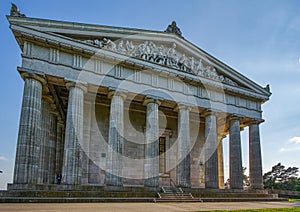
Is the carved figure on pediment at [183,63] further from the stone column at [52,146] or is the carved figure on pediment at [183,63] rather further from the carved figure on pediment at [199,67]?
the stone column at [52,146]

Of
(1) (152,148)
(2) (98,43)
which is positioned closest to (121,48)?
(2) (98,43)

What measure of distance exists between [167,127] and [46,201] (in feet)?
59.0

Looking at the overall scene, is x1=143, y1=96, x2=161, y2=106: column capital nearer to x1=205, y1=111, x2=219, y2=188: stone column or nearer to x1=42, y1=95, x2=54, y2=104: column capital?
x1=205, y1=111, x2=219, y2=188: stone column

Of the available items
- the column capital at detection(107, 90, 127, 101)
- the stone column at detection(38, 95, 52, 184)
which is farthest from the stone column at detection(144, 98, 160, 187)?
the stone column at detection(38, 95, 52, 184)

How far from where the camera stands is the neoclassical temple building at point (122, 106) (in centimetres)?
1995

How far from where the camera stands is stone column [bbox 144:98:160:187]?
22.6 metres

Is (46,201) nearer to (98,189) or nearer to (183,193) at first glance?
(98,189)

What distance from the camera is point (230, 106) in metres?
28.8

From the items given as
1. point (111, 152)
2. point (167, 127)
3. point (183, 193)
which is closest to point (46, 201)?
point (111, 152)

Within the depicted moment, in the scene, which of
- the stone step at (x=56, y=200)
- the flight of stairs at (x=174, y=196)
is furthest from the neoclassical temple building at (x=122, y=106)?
the stone step at (x=56, y=200)

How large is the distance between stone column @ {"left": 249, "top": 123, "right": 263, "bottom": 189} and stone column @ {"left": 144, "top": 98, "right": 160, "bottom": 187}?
464 inches

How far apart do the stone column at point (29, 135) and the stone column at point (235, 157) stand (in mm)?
17604

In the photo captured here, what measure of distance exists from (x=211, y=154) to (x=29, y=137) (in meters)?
15.8

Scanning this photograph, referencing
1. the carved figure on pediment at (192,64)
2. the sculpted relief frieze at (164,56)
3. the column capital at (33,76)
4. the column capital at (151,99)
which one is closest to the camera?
the column capital at (33,76)
